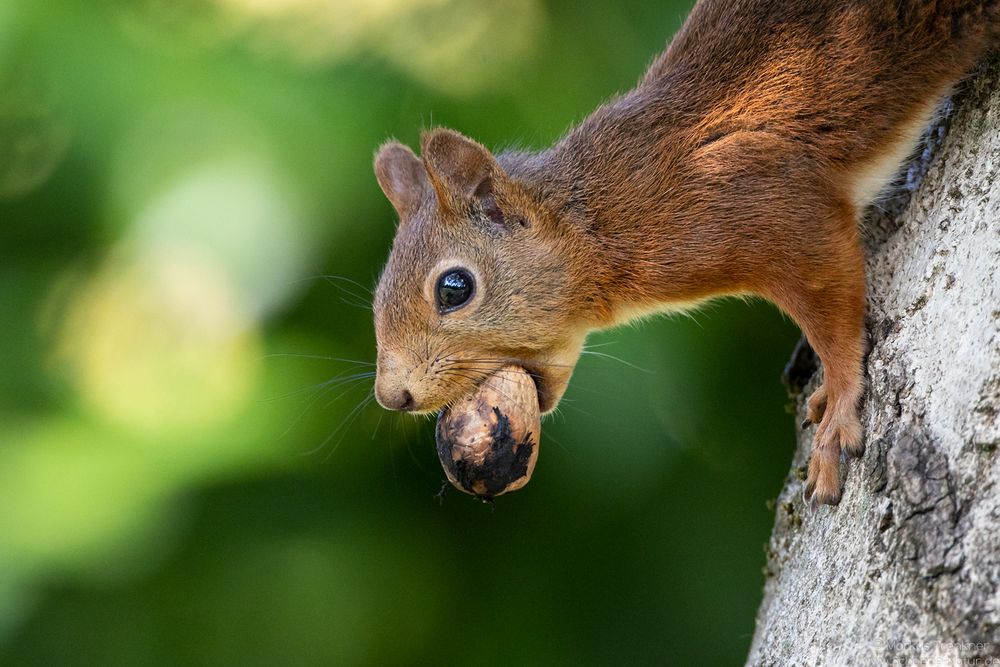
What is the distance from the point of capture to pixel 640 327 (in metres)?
3.04

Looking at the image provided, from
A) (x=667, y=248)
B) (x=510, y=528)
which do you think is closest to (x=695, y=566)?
(x=510, y=528)

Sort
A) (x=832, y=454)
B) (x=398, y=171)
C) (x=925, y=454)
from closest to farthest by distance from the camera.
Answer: (x=925, y=454), (x=832, y=454), (x=398, y=171)

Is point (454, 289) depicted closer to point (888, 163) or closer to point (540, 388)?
point (540, 388)

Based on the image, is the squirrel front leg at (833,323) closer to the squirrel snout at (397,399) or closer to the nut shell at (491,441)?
the nut shell at (491,441)

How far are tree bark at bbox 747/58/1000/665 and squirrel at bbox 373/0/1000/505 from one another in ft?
0.22

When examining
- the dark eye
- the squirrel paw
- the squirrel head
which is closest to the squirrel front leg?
the squirrel paw

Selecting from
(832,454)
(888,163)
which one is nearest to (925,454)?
(832,454)

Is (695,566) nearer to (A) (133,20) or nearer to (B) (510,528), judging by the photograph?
(B) (510,528)

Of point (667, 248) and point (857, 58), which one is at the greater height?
point (857, 58)

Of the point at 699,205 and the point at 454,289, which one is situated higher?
the point at 699,205

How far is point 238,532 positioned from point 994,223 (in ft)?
7.83

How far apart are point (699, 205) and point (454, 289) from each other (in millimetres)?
536

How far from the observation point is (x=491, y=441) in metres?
1.93

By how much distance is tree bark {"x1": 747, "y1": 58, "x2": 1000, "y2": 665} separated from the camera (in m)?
1.36
